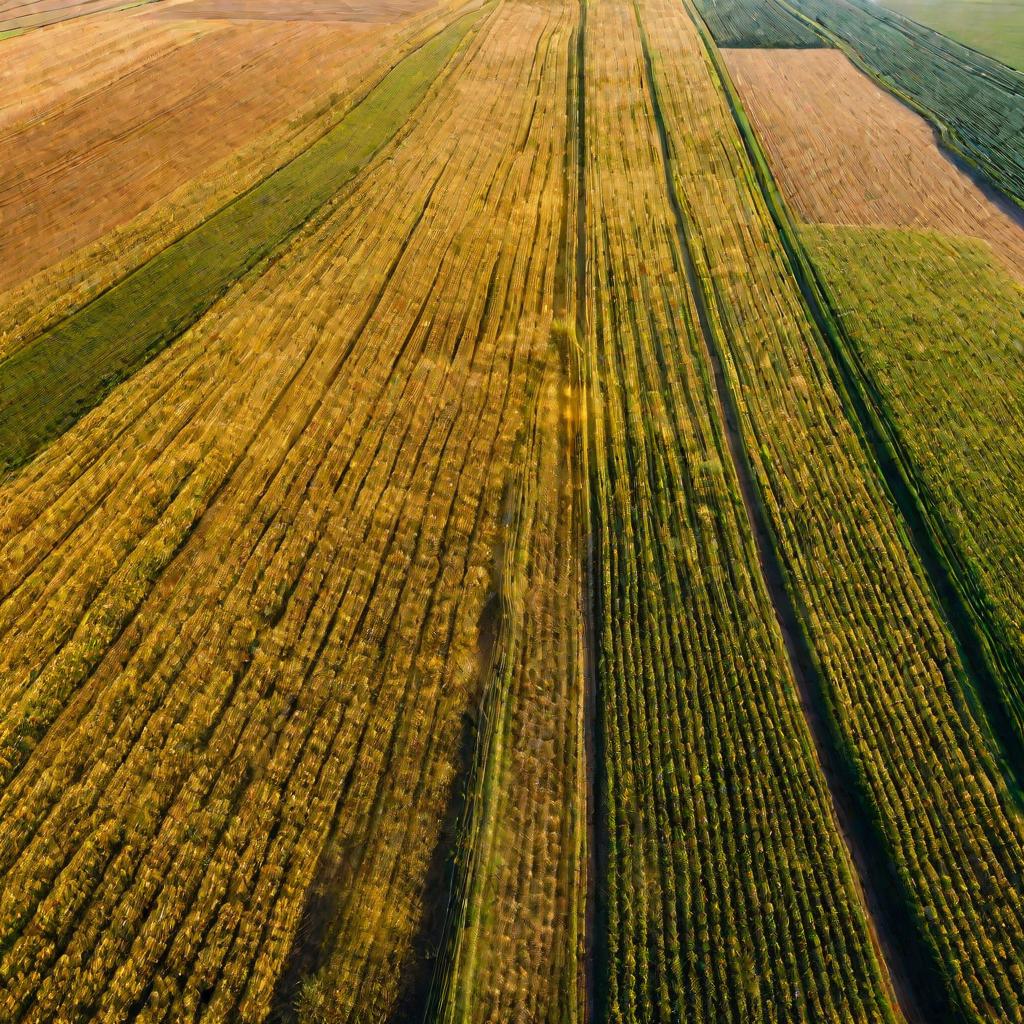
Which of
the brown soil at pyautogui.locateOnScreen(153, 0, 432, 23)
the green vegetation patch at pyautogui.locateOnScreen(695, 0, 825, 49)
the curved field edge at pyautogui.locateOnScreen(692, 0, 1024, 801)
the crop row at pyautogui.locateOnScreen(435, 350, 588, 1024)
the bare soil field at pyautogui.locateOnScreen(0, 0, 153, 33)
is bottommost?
the crop row at pyautogui.locateOnScreen(435, 350, 588, 1024)

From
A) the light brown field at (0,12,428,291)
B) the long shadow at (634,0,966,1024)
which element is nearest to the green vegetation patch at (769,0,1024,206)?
the long shadow at (634,0,966,1024)

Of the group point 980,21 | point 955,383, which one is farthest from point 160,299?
point 980,21

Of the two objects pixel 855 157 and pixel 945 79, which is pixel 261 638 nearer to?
pixel 855 157

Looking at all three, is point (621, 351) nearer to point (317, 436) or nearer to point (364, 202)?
point (317, 436)

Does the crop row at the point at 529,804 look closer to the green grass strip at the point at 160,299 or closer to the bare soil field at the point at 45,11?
the green grass strip at the point at 160,299

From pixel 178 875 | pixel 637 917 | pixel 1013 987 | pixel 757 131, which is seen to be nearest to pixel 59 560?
pixel 178 875

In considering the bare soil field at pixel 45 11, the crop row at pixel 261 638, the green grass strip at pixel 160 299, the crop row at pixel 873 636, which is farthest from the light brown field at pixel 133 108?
the crop row at pixel 873 636

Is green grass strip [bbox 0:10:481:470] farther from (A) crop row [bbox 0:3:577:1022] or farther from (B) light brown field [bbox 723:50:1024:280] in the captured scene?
(B) light brown field [bbox 723:50:1024:280]
